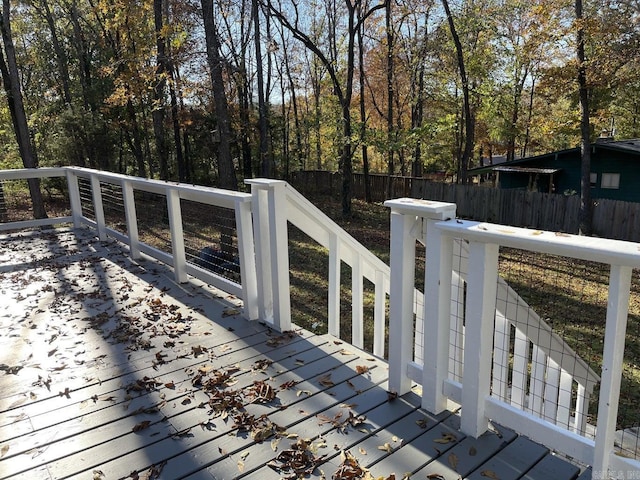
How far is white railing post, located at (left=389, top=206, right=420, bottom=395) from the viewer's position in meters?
2.24

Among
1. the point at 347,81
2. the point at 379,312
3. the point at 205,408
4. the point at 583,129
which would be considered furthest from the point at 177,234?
the point at 583,129

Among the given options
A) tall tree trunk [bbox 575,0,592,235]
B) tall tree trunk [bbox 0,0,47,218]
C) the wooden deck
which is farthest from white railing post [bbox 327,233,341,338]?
tall tree trunk [bbox 575,0,592,235]

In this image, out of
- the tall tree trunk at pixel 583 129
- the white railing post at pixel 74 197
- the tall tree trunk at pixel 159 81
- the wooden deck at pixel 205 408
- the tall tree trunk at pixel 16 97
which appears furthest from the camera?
the tall tree trunk at pixel 583 129

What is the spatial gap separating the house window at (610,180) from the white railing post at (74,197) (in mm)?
17543

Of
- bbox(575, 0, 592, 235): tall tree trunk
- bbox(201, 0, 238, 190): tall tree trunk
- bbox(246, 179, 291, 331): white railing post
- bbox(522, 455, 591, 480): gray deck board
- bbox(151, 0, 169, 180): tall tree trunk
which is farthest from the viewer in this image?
bbox(575, 0, 592, 235): tall tree trunk

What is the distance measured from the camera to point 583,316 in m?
8.12

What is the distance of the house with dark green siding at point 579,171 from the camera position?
1622cm

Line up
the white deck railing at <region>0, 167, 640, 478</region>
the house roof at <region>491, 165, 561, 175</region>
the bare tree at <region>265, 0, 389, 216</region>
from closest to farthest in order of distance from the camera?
the white deck railing at <region>0, 167, 640, 478</region> → the bare tree at <region>265, 0, 389, 216</region> → the house roof at <region>491, 165, 561, 175</region>

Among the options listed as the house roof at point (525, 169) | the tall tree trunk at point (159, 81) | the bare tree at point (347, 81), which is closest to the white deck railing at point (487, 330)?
the tall tree trunk at point (159, 81)

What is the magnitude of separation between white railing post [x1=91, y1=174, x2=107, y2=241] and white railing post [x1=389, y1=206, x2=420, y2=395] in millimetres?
4878

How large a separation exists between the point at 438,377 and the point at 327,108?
2392cm

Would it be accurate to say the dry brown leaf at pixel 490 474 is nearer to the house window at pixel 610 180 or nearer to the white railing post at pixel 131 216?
the white railing post at pixel 131 216

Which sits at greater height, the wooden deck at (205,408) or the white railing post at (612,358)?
the white railing post at (612,358)

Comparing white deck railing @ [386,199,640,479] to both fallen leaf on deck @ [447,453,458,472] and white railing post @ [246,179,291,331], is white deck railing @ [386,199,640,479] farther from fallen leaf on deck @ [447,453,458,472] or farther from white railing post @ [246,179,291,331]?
white railing post @ [246,179,291,331]
